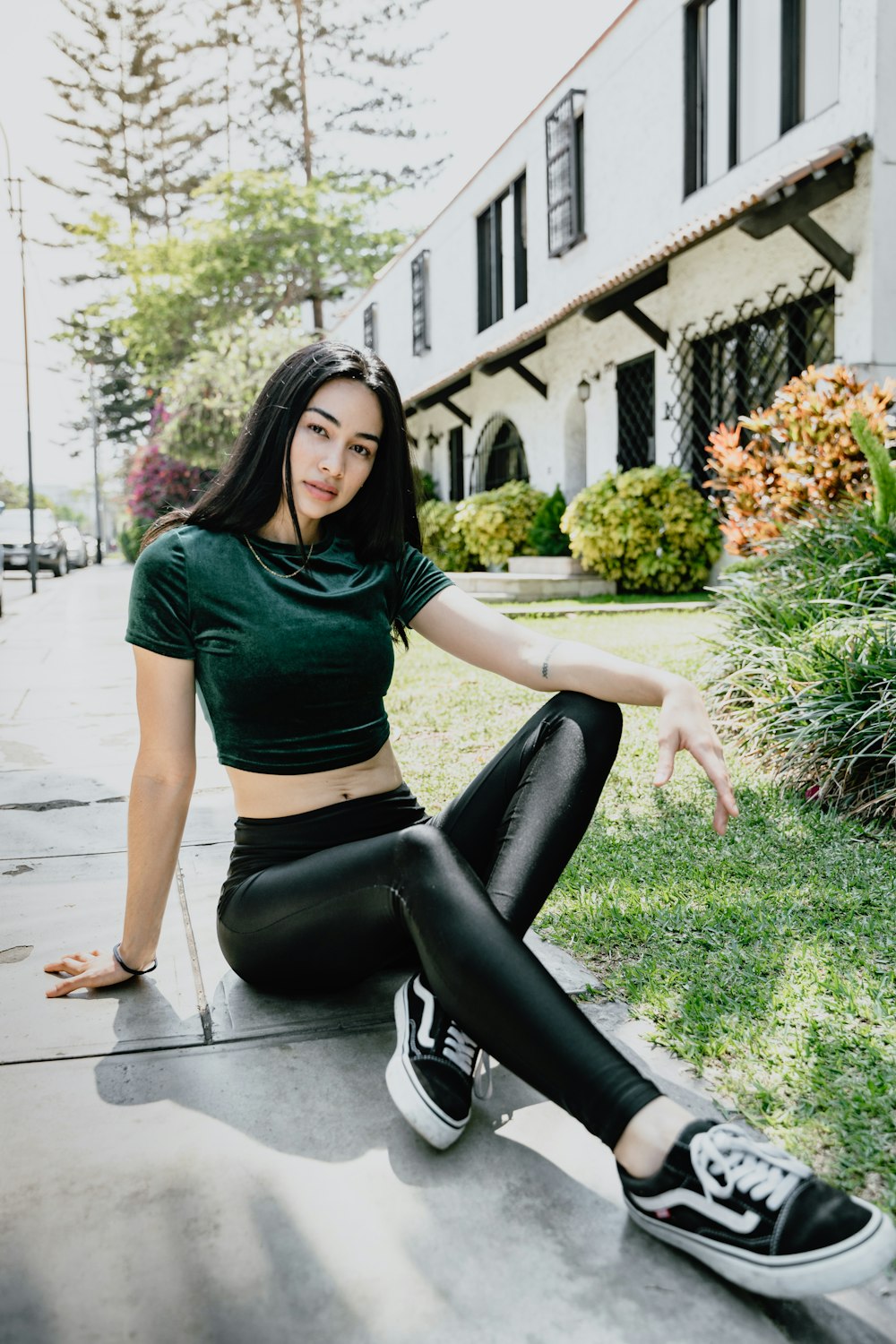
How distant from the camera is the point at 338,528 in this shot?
246 cm

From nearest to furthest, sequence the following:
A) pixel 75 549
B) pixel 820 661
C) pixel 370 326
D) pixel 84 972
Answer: pixel 84 972, pixel 820 661, pixel 370 326, pixel 75 549

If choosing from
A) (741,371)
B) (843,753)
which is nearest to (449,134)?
(741,371)

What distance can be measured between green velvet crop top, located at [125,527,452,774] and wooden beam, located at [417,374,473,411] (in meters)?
14.9

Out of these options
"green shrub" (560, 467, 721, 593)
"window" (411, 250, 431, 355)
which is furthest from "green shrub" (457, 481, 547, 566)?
"window" (411, 250, 431, 355)

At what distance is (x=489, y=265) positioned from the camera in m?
17.5

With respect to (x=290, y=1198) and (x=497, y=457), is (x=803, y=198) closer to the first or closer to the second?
(x=290, y=1198)

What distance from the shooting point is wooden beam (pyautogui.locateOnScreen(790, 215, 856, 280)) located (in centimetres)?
802

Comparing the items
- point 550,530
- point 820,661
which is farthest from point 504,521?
point 820,661

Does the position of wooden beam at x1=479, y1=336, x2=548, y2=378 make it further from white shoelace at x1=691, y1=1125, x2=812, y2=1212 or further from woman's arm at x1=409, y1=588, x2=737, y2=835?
white shoelace at x1=691, y1=1125, x2=812, y2=1212

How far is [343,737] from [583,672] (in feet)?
1.67

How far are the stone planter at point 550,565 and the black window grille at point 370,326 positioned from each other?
13.0m

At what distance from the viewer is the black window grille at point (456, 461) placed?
63.7 feet

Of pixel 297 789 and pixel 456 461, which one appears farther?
pixel 456 461

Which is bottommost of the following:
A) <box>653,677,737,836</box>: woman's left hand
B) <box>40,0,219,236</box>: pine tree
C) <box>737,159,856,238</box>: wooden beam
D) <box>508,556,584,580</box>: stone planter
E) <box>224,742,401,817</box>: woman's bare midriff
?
<box>224,742,401,817</box>: woman's bare midriff
